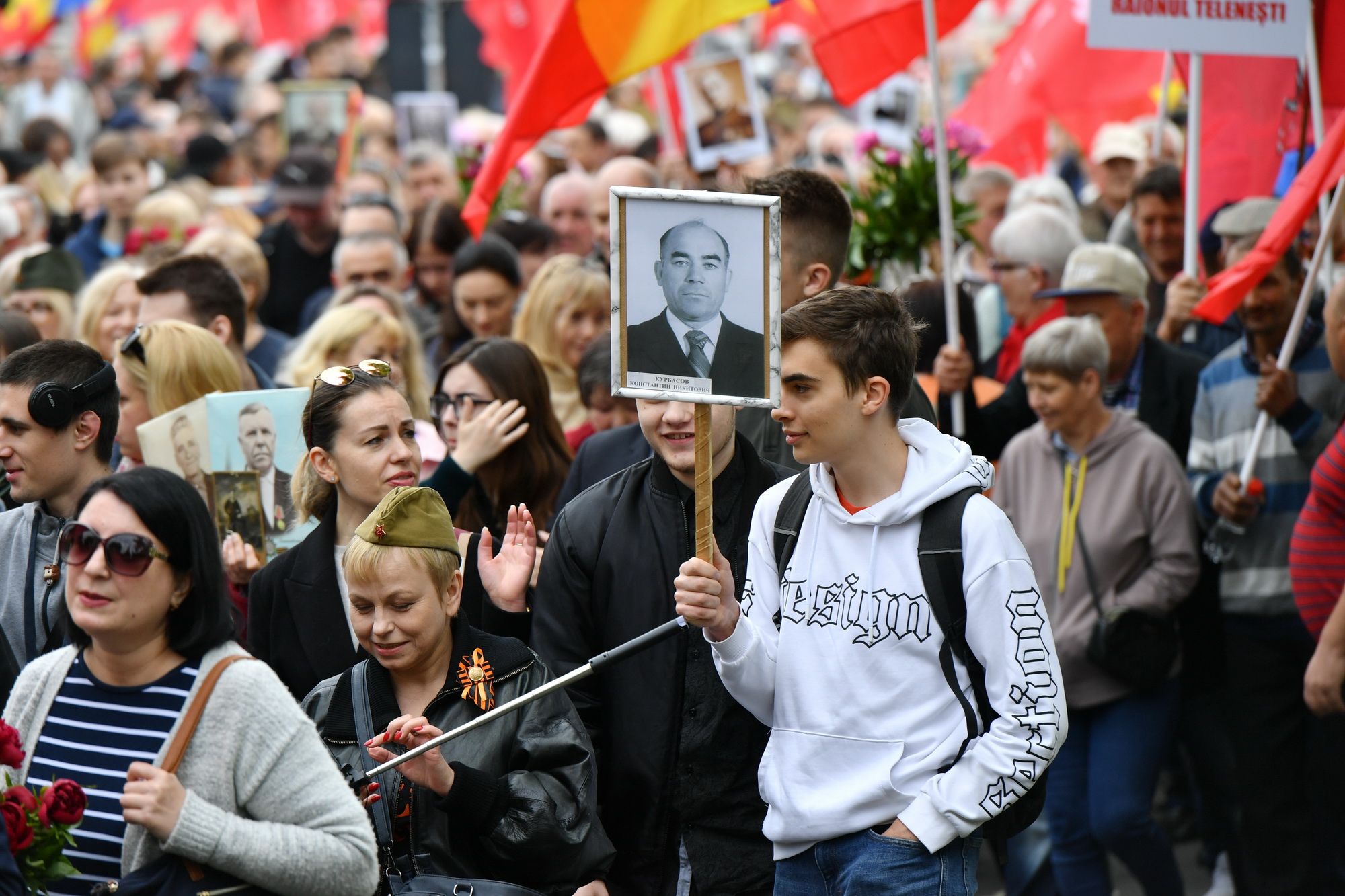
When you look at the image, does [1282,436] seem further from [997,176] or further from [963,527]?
[997,176]

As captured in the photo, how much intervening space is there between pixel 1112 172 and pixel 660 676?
764 centimetres

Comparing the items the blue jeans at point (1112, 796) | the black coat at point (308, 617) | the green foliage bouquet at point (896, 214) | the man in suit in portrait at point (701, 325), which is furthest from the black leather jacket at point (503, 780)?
the green foliage bouquet at point (896, 214)

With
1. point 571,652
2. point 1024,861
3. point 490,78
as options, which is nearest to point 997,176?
point 1024,861

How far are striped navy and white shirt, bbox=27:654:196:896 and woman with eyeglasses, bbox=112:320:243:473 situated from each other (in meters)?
2.34

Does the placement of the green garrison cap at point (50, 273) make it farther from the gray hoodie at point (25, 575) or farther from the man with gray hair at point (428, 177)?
the man with gray hair at point (428, 177)

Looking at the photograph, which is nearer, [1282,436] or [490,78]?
[1282,436]

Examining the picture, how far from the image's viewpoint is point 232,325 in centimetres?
641

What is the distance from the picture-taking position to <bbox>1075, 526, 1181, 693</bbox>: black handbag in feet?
18.5

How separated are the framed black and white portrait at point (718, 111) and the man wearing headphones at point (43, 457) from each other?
6.60 meters

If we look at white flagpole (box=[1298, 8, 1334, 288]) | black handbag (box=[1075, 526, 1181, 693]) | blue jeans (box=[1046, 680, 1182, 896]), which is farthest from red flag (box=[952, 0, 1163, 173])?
blue jeans (box=[1046, 680, 1182, 896])

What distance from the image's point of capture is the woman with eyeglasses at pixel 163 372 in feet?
Result: 17.9

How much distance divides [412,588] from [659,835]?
0.94 m

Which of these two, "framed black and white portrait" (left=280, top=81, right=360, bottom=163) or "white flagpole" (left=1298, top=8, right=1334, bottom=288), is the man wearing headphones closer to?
"white flagpole" (left=1298, top=8, right=1334, bottom=288)

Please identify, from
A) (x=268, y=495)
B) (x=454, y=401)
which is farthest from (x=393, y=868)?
(x=454, y=401)
